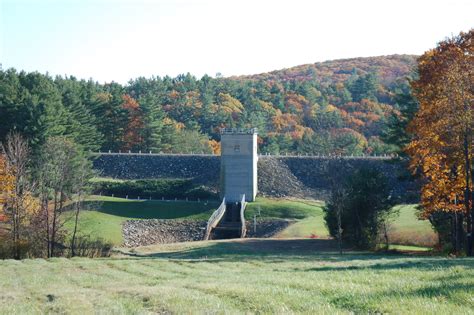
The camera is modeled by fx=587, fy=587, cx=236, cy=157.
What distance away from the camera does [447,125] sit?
2644 centimetres

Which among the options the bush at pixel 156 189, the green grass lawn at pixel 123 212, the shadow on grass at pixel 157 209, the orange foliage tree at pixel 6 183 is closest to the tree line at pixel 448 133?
the orange foliage tree at pixel 6 183

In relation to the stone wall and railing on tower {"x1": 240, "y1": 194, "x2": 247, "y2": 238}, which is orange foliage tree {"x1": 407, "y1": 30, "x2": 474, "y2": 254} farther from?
the stone wall

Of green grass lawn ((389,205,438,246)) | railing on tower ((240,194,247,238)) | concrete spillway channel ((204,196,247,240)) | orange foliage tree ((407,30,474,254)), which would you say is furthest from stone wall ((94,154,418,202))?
orange foliage tree ((407,30,474,254))

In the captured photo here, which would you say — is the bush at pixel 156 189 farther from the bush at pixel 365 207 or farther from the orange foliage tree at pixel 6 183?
the bush at pixel 365 207

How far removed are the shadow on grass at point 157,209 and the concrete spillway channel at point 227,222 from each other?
1253 mm

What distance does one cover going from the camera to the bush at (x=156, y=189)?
64562 mm

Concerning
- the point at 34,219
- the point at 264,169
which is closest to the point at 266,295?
the point at 34,219

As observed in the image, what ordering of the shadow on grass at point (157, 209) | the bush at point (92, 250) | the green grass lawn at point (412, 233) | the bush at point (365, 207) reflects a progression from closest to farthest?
1. the bush at point (92, 250)
2. the bush at point (365, 207)
3. the green grass lawn at point (412, 233)
4. the shadow on grass at point (157, 209)

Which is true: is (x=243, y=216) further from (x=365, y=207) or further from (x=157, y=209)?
(x=365, y=207)

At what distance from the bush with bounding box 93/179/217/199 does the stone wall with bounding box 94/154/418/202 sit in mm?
2185

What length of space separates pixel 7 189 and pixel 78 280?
21.3m

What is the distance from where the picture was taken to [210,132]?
102 m

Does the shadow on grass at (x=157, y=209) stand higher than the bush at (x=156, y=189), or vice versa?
the bush at (x=156, y=189)

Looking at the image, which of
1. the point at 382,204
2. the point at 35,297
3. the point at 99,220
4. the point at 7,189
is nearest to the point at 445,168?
the point at 382,204
